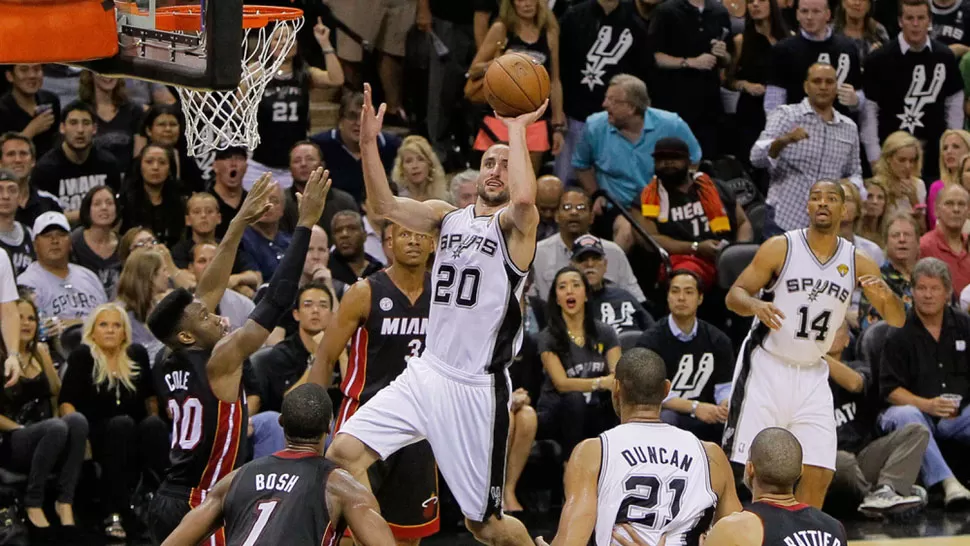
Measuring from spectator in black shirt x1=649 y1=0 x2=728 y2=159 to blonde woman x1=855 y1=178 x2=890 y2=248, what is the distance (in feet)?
5.01

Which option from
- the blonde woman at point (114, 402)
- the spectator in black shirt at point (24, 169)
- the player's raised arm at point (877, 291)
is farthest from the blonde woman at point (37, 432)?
the player's raised arm at point (877, 291)

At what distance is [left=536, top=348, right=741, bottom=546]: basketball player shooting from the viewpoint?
5723 millimetres

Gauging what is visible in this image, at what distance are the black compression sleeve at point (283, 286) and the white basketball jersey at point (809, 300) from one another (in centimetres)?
304

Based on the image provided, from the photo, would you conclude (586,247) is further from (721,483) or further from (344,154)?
(721,483)

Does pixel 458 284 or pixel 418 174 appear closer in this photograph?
pixel 458 284

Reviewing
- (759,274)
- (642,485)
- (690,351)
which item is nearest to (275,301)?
(642,485)

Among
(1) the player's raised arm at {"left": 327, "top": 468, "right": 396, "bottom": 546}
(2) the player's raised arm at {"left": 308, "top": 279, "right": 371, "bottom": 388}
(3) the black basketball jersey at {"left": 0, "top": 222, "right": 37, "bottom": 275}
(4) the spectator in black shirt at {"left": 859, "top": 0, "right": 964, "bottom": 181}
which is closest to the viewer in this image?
(1) the player's raised arm at {"left": 327, "top": 468, "right": 396, "bottom": 546}

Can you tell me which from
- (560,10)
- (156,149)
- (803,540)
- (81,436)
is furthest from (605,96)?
Result: (803,540)

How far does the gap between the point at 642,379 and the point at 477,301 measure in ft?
3.28

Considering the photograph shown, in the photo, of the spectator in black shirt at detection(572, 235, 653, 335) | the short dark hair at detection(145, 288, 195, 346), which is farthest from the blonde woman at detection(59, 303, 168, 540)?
the spectator in black shirt at detection(572, 235, 653, 335)

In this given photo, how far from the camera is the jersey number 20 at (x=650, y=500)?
5723 millimetres

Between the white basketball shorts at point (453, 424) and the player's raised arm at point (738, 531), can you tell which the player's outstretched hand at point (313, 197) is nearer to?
the white basketball shorts at point (453, 424)

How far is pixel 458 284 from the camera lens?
259 inches

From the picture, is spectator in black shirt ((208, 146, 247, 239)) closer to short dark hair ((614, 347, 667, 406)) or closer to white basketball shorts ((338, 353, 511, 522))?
white basketball shorts ((338, 353, 511, 522))
